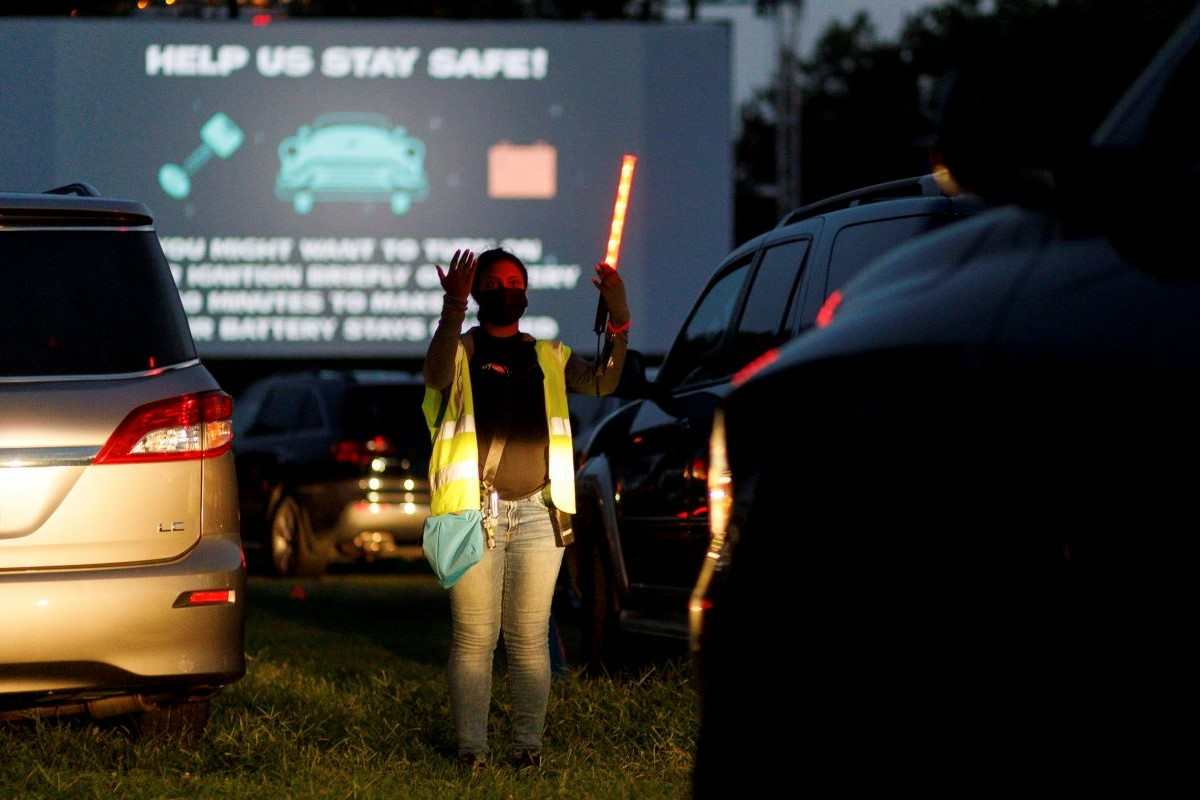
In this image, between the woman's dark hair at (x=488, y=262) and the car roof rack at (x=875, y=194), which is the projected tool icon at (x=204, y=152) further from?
the woman's dark hair at (x=488, y=262)

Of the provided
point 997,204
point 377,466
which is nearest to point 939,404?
point 997,204

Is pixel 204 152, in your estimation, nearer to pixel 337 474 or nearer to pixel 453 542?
pixel 337 474

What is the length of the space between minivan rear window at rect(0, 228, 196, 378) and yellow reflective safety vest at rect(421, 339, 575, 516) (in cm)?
77

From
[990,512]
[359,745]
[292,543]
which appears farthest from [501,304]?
[292,543]

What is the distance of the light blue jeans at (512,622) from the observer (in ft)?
22.1

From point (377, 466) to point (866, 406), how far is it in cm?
1383

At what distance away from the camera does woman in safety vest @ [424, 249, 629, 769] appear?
6.71 metres

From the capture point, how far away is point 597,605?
911 centimetres

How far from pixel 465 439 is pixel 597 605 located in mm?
2614

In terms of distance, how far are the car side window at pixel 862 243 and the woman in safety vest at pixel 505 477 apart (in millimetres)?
793

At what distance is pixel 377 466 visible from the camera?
16469mm

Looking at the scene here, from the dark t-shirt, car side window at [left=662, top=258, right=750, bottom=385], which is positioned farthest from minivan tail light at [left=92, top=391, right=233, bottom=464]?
car side window at [left=662, top=258, right=750, bottom=385]

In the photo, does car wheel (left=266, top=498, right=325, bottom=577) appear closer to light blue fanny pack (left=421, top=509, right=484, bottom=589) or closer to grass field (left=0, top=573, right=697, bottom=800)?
grass field (left=0, top=573, right=697, bottom=800)

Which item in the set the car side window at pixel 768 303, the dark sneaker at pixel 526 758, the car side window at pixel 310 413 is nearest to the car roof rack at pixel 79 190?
the dark sneaker at pixel 526 758
